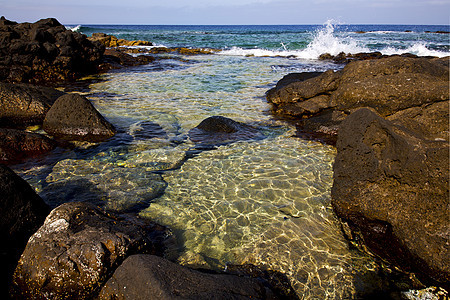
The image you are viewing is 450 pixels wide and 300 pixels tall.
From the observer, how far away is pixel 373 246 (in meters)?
3.96

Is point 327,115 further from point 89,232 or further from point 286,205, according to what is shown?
point 89,232

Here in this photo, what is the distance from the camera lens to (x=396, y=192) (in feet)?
12.4

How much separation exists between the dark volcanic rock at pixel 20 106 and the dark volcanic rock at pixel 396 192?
28.5ft

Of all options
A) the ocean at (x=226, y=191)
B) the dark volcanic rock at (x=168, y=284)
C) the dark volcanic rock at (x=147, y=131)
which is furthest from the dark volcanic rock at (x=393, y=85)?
the dark volcanic rock at (x=168, y=284)

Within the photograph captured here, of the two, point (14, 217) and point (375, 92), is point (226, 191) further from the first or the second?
point (375, 92)

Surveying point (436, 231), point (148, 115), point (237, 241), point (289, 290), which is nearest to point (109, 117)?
point (148, 115)

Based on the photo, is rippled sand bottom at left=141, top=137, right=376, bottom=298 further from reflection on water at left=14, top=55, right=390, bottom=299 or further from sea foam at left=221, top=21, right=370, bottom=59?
sea foam at left=221, top=21, right=370, bottom=59

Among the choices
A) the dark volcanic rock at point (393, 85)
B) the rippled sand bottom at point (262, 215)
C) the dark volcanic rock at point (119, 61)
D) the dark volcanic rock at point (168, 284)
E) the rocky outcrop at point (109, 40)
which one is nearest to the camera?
the dark volcanic rock at point (168, 284)

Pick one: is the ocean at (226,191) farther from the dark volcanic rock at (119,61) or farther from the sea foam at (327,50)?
the sea foam at (327,50)

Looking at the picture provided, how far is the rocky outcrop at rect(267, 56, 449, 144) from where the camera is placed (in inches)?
255

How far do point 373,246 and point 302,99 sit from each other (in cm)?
720

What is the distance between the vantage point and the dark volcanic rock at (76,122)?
773cm

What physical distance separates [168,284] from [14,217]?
231cm

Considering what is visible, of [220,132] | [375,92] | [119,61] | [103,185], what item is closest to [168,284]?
[103,185]
